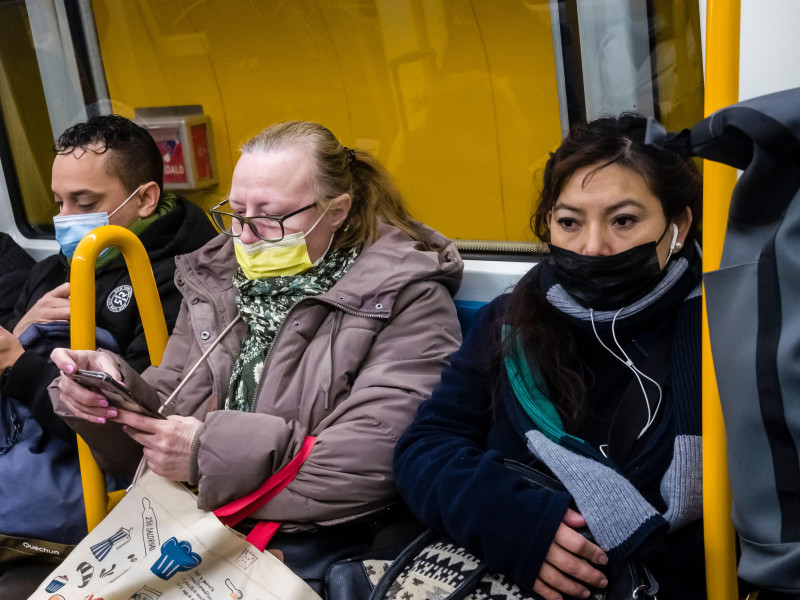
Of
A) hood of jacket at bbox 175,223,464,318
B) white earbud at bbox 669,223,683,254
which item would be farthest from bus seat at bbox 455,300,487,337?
white earbud at bbox 669,223,683,254

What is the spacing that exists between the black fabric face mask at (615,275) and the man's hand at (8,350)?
5.85 feet

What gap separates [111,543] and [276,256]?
88cm

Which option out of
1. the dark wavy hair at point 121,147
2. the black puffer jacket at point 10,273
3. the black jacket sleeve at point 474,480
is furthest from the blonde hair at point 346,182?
the black puffer jacket at point 10,273

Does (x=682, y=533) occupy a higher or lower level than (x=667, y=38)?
lower

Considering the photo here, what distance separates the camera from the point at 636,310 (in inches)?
77.4

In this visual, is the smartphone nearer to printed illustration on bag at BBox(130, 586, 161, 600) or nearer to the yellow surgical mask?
printed illustration on bag at BBox(130, 586, 161, 600)

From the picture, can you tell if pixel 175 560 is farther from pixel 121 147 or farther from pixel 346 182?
pixel 121 147

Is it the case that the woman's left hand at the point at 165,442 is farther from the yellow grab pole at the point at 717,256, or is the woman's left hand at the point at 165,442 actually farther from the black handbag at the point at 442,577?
the yellow grab pole at the point at 717,256

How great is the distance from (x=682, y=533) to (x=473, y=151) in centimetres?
172

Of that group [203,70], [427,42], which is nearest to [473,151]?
A: [427,42]

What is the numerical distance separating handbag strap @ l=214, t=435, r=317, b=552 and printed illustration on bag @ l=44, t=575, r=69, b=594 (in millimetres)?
400

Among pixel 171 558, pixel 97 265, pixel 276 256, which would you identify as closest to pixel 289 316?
pixel 276 256

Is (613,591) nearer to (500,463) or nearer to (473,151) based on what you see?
(500,463)

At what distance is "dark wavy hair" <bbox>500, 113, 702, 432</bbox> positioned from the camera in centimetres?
205
